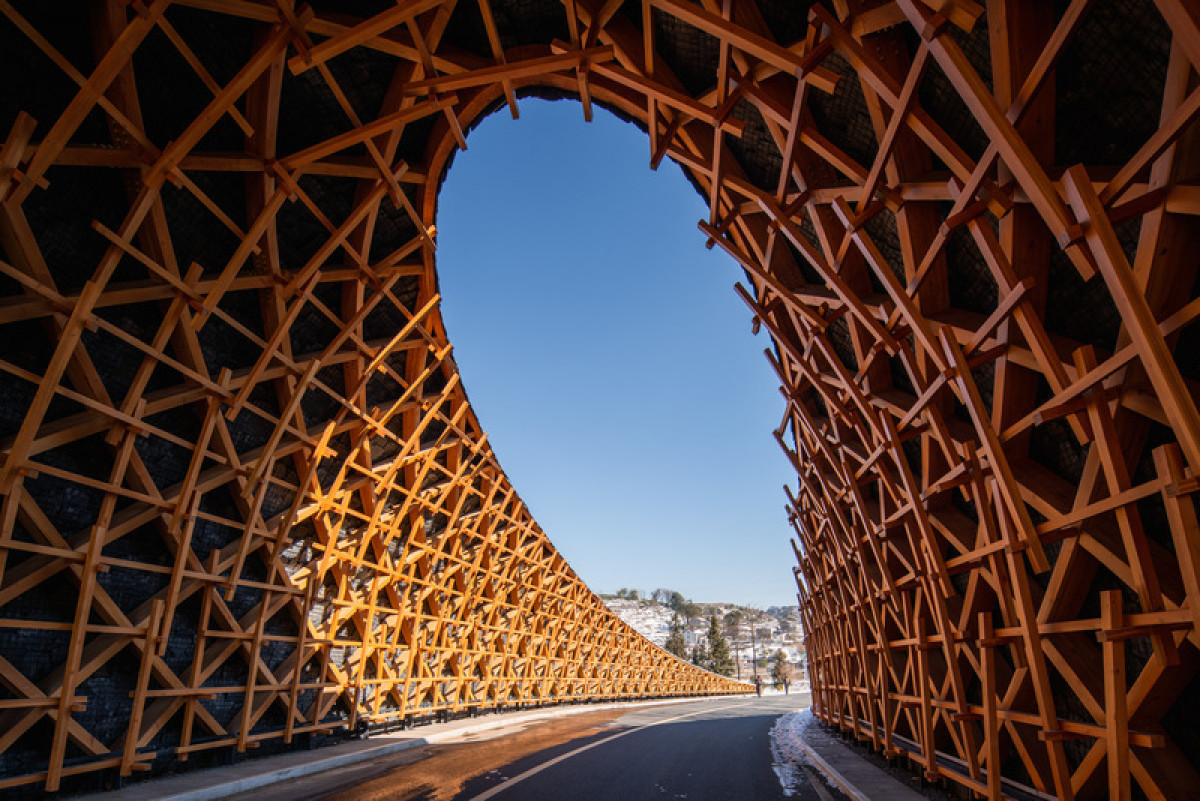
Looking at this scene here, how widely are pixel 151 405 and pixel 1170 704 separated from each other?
10.3 m

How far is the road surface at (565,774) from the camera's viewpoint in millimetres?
7637

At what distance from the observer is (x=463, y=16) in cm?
809

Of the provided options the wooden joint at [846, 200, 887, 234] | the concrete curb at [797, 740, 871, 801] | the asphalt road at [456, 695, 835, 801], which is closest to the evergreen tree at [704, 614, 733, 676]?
the asphalt road at [456, 695, 835, 801]

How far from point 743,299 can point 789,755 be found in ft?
27.9

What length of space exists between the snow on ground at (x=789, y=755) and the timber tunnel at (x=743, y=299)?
52.8 inches

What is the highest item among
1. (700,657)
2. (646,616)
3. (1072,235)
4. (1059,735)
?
(646,616)


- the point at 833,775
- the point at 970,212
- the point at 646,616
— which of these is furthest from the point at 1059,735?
the point at 646,616

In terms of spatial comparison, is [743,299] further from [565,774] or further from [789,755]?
[789,755]

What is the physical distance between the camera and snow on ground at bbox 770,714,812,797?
8578 millimetres

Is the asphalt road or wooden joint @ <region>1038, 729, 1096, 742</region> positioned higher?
wooden joint @ <region>1038, 729, 1096, 742</region>

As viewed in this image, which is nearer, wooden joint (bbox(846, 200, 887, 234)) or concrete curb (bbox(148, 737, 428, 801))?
wooden joint (bbox(846, 200, 887, 234))

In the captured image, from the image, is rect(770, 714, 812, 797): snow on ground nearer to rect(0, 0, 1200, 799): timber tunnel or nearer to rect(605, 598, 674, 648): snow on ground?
rect(0, 0, 1200, 799): timber tunnel

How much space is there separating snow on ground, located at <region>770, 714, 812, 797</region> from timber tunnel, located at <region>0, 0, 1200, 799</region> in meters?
1.34

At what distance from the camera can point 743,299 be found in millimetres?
9062
